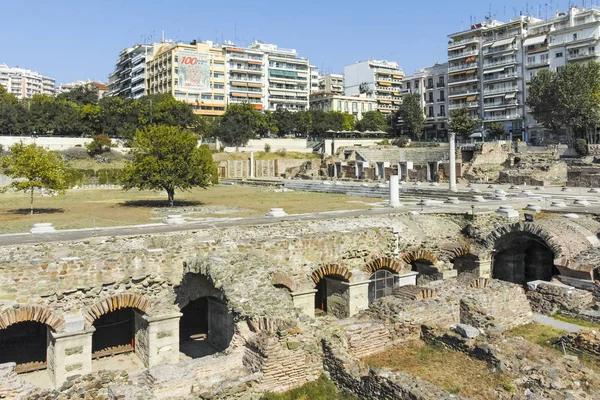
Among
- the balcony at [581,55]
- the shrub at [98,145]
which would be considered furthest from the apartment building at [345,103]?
the shrub at [98,145]

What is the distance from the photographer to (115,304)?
13078 mm

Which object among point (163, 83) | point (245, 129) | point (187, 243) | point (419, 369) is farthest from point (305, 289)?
point (163, 83)

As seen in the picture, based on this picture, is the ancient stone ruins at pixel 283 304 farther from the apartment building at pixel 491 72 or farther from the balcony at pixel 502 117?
the apartment building at pixel 491 72

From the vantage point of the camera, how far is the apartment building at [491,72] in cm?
7375

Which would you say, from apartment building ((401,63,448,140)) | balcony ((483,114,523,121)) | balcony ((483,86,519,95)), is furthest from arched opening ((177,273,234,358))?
apartment building ((401,63,448,140))

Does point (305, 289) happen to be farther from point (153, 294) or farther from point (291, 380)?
point (291, 380)

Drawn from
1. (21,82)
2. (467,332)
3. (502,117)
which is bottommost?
(467,332)

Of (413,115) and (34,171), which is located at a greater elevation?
(413,115)

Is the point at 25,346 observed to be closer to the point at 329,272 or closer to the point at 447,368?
the point at 329,272

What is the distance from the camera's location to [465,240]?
68.4 ft

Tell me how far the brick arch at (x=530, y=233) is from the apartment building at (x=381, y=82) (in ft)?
315

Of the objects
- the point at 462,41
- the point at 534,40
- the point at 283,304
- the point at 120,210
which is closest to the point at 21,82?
the point at 462,41

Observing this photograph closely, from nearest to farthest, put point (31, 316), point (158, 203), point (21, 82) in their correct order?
point (31, 316), point (158, 203), point (21, 82)

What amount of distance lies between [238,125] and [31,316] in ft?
218
